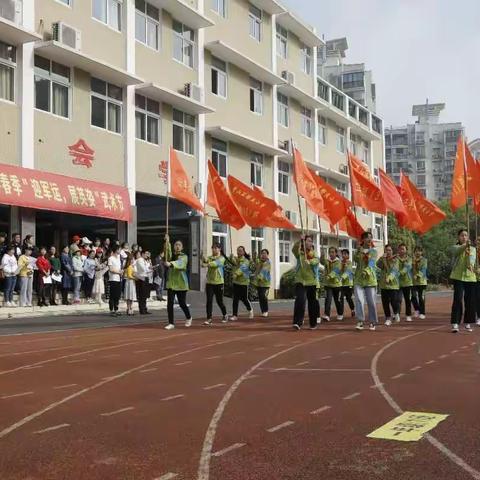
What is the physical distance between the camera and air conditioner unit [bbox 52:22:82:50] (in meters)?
19.8

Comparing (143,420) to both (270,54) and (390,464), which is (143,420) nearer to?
(390,464)

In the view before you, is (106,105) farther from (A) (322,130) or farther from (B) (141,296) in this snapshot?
(A) (322,130)

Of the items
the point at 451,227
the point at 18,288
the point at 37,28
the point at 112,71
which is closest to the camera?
the point at 18,288

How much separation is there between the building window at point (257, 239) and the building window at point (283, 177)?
3371 millimetres

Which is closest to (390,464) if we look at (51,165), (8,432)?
(8,432)

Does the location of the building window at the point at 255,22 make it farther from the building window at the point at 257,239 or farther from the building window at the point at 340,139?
the building window at the point at 340,139

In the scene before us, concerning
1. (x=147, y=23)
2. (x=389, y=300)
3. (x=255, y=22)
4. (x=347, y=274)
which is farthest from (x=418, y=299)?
(x=255, y=22)

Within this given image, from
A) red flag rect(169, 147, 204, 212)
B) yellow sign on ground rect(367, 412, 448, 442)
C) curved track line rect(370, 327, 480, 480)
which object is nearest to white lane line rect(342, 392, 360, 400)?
curved track line rect(370, 327, 480, 480)

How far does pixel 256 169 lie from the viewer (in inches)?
1264

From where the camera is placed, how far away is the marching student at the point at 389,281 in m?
15.4

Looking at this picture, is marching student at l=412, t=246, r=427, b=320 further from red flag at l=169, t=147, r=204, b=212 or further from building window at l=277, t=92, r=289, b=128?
building window at l=277, t=92, r=289, b=128

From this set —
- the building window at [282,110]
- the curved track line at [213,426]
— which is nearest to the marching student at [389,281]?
the curved track line at [213,426]

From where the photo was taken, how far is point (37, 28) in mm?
19547

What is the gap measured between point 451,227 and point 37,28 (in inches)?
2181
